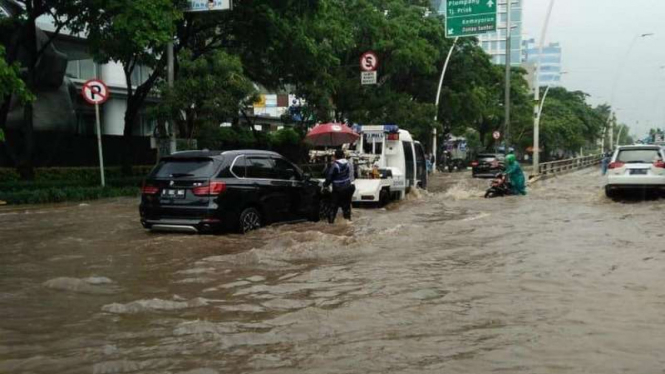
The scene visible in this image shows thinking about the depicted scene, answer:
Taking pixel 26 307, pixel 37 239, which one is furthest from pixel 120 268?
pixel 37 239

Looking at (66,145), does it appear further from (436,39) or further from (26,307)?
(436,39)

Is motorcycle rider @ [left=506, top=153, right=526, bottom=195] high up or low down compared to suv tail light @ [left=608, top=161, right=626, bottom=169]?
down

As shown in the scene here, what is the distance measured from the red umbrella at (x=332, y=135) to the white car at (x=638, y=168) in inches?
293

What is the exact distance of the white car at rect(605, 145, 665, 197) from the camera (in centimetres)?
1812

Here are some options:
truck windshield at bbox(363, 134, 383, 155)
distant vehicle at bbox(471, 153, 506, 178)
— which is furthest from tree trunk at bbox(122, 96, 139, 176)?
distant vehicle at bbox(471, 153, 506, 178)

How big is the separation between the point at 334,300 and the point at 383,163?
1374cm

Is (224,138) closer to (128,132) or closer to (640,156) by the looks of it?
(128,132)

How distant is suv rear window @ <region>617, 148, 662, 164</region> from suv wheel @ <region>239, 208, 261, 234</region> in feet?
38.1

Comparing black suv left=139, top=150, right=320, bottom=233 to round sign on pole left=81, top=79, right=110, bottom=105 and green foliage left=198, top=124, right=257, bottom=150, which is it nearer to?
round sign on pole left=81, top=79, right=110, bottom=105

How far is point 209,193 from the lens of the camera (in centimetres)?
1102

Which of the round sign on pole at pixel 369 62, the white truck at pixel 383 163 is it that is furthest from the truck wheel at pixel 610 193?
the round sign on pole at pixel 369 62

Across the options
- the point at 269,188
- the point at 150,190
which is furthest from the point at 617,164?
the point at 150,190

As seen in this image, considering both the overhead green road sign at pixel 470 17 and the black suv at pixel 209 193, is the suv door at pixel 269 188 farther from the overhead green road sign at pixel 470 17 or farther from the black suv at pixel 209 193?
the overhead green road sign at pixel 470 17

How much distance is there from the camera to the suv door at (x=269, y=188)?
11945 millimetres
